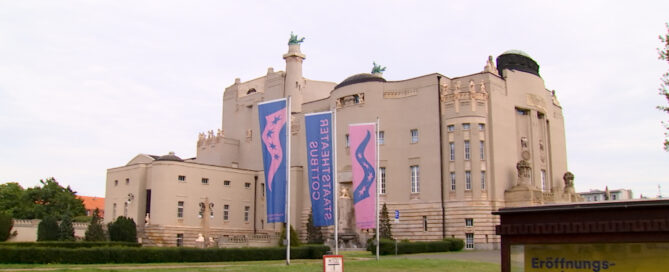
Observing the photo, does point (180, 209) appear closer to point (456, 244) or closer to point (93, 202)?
point (456, 244)

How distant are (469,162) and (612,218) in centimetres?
4409

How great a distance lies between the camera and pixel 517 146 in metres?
56.5

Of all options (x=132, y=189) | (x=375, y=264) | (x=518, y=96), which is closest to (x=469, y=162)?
(x=518, y=96)

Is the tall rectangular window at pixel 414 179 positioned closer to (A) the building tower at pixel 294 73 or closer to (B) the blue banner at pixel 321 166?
(A) the building tower at pixel 294 73

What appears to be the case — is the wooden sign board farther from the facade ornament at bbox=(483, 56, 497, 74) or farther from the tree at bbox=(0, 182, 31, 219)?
the tree at bbox=(0, 182, 31, 219)

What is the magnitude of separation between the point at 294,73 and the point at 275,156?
1600 inches

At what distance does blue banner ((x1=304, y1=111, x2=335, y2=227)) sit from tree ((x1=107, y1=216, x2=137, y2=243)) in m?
27.7

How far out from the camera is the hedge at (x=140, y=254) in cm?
2920

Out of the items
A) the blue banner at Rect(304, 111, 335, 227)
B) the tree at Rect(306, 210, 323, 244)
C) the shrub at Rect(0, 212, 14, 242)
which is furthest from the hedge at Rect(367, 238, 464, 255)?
the shrub at Rect(0, 212, 14, 242)

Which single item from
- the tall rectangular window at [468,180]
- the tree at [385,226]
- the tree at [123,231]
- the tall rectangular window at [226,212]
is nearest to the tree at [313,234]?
the tree at [385,226]

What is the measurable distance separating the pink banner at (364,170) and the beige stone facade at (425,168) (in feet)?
52.7

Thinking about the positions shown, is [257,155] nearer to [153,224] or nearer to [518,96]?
[153,224]

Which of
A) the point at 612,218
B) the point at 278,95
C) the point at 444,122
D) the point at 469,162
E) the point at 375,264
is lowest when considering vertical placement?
the point at 375,264

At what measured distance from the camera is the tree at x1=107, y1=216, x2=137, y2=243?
5588 cm
